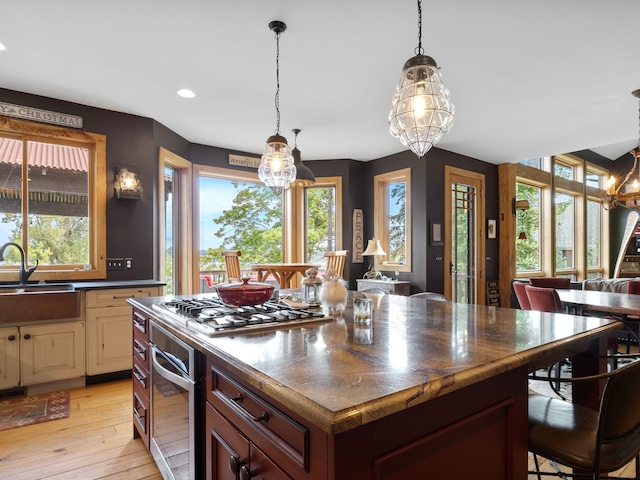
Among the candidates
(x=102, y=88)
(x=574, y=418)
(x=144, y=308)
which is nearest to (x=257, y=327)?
(x=144, y=308)

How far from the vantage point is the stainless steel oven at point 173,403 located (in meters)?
1.38

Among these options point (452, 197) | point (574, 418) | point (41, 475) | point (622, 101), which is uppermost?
point (622, 101)

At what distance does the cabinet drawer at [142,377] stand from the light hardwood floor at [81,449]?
42cm

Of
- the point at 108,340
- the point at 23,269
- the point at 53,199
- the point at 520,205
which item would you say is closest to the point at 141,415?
the point at 108,340

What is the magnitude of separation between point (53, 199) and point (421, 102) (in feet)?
11.7

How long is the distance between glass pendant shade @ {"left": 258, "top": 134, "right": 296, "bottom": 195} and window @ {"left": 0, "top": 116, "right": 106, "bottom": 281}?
187 cm

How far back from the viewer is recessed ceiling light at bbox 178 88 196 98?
3379 mm

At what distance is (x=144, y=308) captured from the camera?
1953mm

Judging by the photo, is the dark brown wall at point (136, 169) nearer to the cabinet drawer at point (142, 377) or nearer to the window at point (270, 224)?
the window at point (270, 224)

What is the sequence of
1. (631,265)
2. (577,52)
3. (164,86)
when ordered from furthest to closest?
(631,265) → (164,86) → (577,52)

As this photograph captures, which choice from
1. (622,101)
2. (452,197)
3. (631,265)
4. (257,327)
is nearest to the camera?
(257,327)

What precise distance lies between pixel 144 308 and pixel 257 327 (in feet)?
2.91

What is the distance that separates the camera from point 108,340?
132 inches

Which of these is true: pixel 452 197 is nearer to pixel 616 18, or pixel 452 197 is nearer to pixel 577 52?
pixel 577 52
